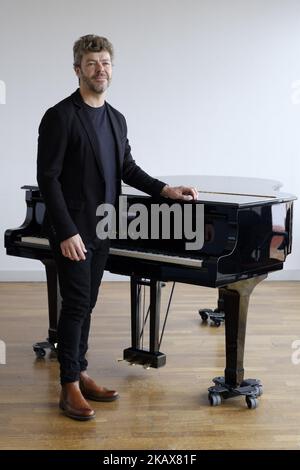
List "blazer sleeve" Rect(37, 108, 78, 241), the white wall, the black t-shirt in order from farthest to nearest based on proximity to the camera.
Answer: the white wall, the black t-shirt, "blazer sleeve" Rect(37, 108, 78, 241)

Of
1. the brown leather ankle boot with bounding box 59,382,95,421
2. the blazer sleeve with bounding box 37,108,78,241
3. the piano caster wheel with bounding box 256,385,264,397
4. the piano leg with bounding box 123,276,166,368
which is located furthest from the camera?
the piano leg with bounding box 123,276,166,368

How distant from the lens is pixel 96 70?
136 inches

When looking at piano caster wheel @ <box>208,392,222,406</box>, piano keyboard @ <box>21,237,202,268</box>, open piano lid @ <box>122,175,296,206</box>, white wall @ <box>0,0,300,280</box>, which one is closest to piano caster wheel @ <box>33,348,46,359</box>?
piano keyboard @ <box>21,237,202,268</box>

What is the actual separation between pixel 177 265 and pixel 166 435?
75 centimetres

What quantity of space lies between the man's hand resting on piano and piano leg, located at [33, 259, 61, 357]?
87 centimetres

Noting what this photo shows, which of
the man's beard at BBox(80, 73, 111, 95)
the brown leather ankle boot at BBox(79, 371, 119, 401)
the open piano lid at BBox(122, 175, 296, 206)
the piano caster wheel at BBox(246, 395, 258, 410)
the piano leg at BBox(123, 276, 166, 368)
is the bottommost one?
the piano caster wheel at BBox(246, 395, 258, 410)

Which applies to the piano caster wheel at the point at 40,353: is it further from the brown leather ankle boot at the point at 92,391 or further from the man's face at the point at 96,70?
the man's face at the point at 96,70

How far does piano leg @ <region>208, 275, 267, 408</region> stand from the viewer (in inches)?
150

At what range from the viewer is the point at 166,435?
11.5ft

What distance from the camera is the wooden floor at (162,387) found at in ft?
11.4

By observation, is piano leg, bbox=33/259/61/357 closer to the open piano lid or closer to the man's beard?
the open piano lid

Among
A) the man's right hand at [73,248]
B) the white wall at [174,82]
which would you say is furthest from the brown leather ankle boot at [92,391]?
the white wall at [174,82]

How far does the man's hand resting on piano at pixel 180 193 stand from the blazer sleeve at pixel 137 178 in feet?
0.10
